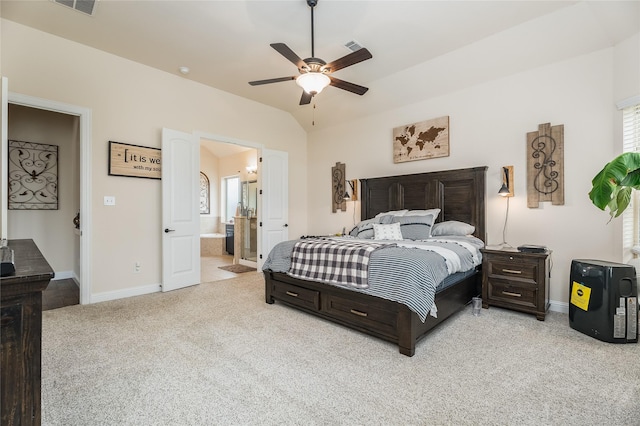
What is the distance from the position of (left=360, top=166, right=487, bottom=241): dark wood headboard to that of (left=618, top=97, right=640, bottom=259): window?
4.22ft

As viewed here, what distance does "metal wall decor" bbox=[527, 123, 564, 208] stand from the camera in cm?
334

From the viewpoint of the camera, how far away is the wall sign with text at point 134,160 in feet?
12.5

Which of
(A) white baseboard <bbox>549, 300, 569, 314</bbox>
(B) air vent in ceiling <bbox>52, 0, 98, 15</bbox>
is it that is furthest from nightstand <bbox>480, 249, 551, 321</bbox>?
(B) air vent in ceiling <bbox>52, 0, 98, 15</bbox>

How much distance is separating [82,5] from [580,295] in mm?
5508

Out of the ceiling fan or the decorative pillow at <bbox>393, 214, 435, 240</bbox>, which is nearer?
the ceiling fan

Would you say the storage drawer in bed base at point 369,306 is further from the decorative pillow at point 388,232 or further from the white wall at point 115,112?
the white wall at point 115,112

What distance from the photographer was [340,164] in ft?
18.6

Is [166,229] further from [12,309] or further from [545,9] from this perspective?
[545,9]

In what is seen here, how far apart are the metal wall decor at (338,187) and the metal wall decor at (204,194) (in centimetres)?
456

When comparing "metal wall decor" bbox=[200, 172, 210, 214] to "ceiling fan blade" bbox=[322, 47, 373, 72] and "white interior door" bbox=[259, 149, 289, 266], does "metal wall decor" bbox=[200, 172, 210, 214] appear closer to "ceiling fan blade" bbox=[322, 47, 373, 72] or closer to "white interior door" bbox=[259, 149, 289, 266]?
"white interior door" bbox=[259, 149, 289, 266]

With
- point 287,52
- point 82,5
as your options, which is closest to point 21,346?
point 287,52

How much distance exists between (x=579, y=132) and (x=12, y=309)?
4.64m

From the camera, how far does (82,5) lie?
291 cm

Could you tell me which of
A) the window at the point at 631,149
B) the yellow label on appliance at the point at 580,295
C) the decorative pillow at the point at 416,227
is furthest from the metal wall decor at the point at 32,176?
the window at the point at 631,149
